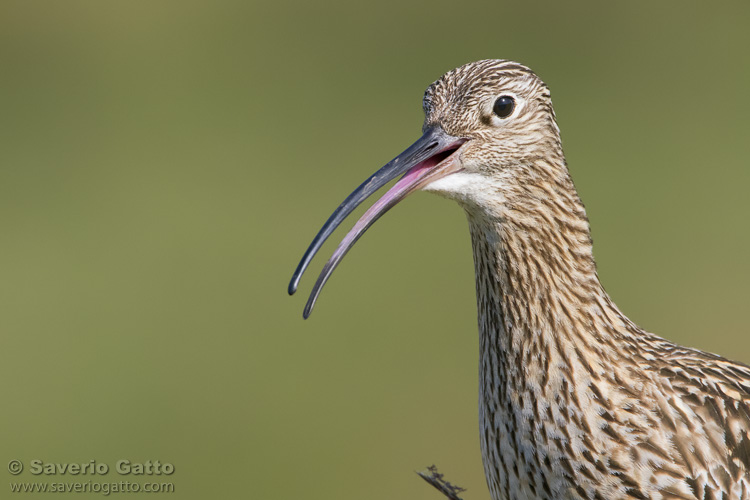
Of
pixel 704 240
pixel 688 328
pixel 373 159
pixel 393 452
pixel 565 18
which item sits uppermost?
pixel 565 18

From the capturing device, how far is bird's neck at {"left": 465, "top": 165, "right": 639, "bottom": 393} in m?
5.16

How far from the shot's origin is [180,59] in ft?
67.9

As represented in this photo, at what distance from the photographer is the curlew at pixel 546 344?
4969 millimetres

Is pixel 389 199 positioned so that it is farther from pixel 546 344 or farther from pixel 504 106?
pixel 546 344

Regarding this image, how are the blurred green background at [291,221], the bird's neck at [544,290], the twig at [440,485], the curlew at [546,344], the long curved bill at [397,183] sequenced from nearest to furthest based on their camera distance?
the twig at [440,485]
the long curved bill at [397,183]
the curlew at [546,344]
the bird's neck at [544,290]
the blurred green background at [291,221]

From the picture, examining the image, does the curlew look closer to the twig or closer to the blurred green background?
the twig

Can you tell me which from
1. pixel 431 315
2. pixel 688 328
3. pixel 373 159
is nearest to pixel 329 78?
pixel 373 159

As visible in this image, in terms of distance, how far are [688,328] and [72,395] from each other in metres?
7.84

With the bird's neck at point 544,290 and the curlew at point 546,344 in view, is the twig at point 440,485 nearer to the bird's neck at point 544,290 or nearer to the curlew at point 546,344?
the curlew at point 546,344

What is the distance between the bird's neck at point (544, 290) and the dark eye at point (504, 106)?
286 millimetres

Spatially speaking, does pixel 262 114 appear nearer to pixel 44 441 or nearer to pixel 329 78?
pixel 329 78

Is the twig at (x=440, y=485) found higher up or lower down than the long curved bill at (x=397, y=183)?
lower down

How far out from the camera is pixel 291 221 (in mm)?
17344

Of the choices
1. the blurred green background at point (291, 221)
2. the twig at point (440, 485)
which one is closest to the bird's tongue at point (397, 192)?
the twig at point (440, 485)
